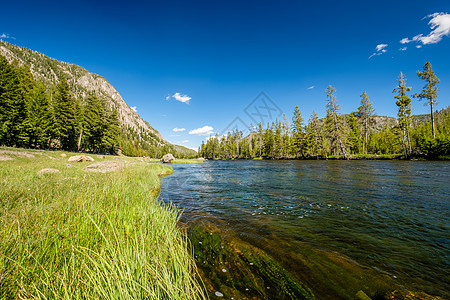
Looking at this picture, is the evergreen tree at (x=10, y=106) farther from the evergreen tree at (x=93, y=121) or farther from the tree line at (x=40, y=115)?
the evergreen tree at (x=93, y=121)

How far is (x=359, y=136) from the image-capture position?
5962 cm

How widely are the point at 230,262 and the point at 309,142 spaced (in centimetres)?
5953

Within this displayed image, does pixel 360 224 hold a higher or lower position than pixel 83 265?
lower

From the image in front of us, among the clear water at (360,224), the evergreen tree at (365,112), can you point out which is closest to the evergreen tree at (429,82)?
the evergreen tree at (365,112)

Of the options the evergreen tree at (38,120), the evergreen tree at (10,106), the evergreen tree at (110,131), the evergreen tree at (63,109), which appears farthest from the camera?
the evergreen tree at (110,131)

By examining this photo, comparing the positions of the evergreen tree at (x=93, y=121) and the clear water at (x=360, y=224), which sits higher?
the evergreen tree at (x=93, y=121)

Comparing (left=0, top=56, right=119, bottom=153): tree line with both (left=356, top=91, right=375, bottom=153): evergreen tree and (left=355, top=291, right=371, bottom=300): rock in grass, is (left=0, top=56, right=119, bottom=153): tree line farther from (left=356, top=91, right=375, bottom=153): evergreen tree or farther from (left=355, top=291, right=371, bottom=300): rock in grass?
(left=356, top=91, right=375, bottom=153): evergreen tree

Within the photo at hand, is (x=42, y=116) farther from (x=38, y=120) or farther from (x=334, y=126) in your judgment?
(x=334, y=126)

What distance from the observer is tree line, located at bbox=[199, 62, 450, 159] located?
1340 inches

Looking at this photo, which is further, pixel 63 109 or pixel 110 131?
pixel 110 131

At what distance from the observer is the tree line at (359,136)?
112 feet

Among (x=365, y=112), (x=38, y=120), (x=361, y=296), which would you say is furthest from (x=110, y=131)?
(x=365, y=112)

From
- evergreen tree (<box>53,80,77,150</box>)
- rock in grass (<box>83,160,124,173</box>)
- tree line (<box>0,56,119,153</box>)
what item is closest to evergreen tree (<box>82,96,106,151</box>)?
tree line (<box>0,56,119,153</box>)

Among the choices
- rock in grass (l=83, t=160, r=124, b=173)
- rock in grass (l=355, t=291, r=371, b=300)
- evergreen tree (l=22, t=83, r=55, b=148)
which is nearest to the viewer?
rock in grass (l=355, t=291, r=371, b=300)
